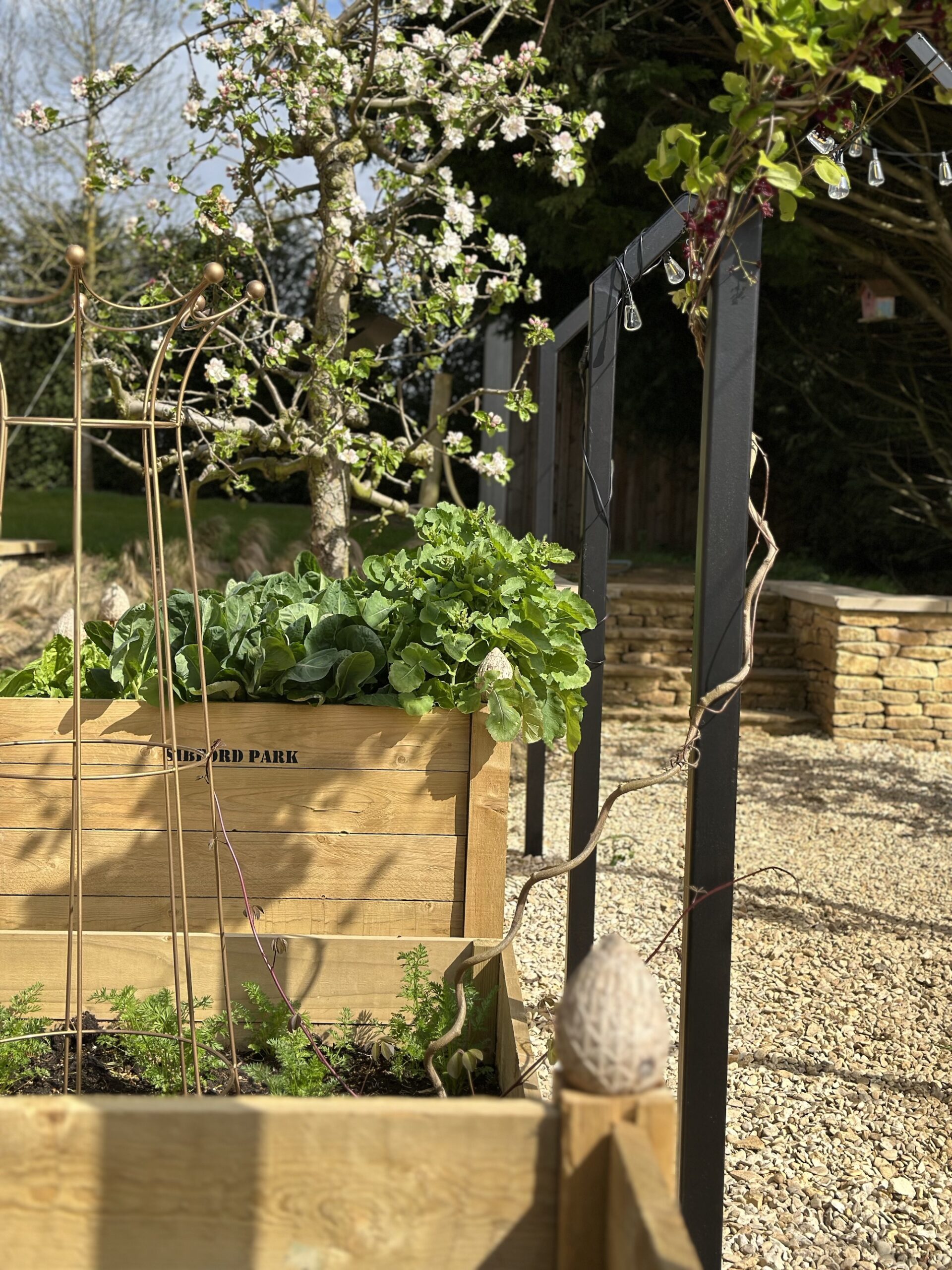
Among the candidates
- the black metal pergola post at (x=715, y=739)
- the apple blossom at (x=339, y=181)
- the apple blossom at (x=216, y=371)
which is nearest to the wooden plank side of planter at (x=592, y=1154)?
the black metal pergola post at (x=715, y=739)

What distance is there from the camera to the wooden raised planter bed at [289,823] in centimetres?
235

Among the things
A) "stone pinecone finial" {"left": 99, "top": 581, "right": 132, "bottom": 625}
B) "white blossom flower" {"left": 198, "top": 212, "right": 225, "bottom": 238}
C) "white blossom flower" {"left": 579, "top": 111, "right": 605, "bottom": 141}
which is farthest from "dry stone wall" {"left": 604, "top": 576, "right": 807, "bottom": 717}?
"stone pinecone finial" {"left": 99, "top": 581, "right": 132, "bottom": 625}

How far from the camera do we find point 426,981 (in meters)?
2.06

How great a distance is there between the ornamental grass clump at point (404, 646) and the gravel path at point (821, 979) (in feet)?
3.02

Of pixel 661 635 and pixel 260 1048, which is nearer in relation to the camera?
pixel 260 1048

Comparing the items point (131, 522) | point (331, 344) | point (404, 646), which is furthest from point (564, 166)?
point (131, 522)

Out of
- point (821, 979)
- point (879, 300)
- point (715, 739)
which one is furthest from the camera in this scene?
point (879, 300)

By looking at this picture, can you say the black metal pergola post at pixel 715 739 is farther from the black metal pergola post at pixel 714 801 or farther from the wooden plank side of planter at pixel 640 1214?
the wooden plank side of planter at pixel 640 1214

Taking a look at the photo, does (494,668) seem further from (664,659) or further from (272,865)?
(664,659)

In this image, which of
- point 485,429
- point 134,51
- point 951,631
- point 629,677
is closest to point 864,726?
point 951,631

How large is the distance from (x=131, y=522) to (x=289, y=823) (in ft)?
24.0

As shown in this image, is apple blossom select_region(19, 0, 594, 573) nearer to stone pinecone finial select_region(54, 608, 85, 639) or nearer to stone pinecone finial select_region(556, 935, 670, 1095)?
stone pinecone finial select_region(54, 608, 85, 639)

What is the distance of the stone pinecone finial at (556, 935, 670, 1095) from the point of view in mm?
896

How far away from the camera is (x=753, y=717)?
6.59 metres
